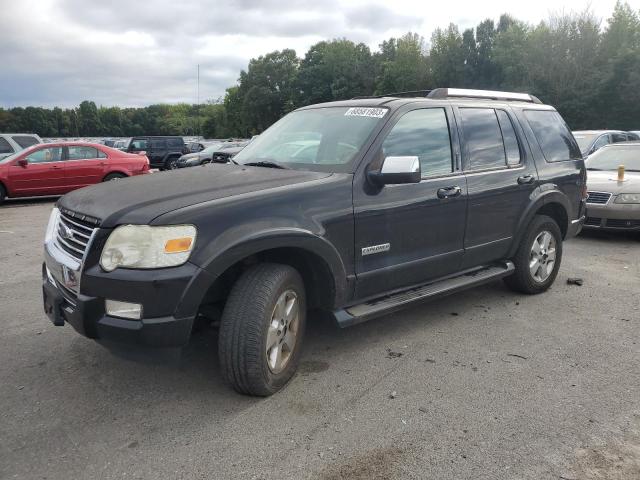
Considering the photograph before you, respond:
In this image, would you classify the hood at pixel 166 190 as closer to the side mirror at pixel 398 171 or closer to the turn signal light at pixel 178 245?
the turn signal light at pixel 178 245

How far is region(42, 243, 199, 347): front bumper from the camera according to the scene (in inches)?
108

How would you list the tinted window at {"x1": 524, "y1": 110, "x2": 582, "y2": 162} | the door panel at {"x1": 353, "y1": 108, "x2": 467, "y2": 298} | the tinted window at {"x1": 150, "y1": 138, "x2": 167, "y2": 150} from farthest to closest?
the tinted window at {"x1": 150, "y1": 138, "x2": 167, "y2": 150} → the tinted window at {"x1": 524, "y1": 110, "x2": 582, "y2": 162} → the door panel at {"x1": 353, "y1": 108, "x2": 467, "y2": 298}

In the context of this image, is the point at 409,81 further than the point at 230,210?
Yes

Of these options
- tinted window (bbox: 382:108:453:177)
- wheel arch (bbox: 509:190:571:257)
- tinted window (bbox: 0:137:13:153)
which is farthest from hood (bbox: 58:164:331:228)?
tinted window (bbox: 0:137:13:153)

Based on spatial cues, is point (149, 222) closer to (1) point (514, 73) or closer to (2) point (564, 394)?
(2) point (564, 394)

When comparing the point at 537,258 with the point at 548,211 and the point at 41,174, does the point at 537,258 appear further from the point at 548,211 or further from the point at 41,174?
the point at 41,174

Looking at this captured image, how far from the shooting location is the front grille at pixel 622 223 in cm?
783

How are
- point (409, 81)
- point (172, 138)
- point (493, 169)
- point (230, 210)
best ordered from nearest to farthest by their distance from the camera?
1. point (230, 210)
2. point (493, 169)
3. point (172, 138)
4. point (409, 81)

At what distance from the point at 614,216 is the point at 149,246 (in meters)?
7.35

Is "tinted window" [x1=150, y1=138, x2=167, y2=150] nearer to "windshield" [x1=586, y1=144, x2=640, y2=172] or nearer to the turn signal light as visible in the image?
"windshield" [x1=586, y1=144, x2=640, y2=172]

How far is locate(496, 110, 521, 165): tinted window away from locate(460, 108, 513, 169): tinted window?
6 centimetres

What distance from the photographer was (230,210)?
2.96 metres

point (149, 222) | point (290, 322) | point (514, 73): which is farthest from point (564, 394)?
point (514, 73)

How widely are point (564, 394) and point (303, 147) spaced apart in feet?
8.11
